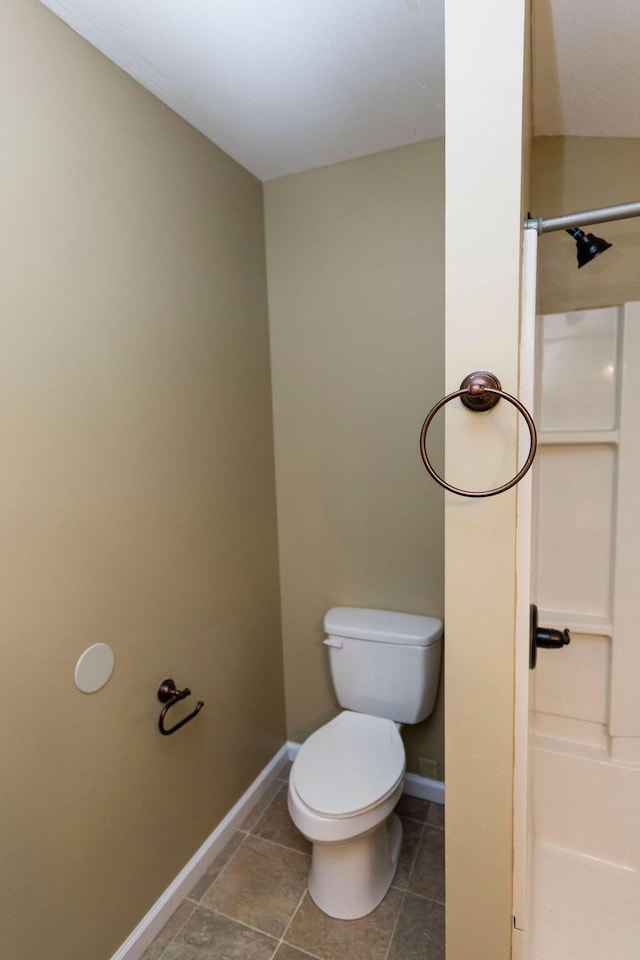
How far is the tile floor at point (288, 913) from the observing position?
4.44ft

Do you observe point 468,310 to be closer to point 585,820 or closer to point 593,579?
point 593,579

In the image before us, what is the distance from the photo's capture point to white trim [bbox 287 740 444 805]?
1.85 meters

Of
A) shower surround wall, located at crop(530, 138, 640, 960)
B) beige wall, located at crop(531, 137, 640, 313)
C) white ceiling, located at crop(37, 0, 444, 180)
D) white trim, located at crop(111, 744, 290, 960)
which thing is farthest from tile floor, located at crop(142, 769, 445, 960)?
white ceiling, located at crop(37, 0, 444, 180)

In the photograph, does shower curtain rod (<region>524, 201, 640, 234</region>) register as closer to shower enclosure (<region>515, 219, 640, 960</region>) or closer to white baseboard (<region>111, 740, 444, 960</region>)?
shower enclosure (<region>515, 219, 640, 960</region>)

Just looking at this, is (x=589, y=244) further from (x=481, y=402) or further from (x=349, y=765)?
(x=349, y=765)

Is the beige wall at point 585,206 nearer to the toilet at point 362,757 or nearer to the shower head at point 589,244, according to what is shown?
the shower head at point 589,244

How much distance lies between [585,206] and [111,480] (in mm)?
1540

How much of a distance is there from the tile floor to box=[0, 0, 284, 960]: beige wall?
0.15 metres

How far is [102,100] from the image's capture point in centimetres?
120

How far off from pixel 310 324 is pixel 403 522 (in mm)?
866

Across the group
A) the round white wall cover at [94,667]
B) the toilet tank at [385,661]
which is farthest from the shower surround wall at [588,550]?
the round white wall cover at [94,667]

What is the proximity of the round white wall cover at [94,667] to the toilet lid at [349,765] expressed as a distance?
0.69m

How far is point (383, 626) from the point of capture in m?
1.74

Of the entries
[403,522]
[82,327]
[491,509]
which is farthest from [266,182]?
[491,509]
